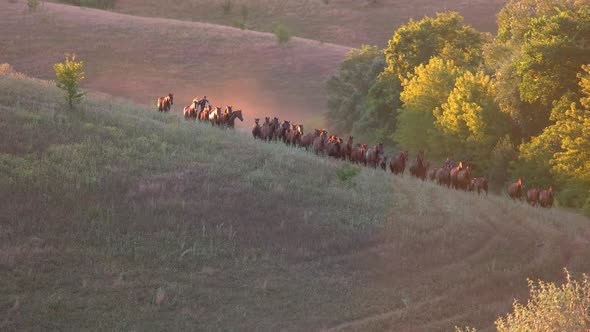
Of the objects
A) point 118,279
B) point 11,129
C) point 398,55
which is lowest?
point 118,279

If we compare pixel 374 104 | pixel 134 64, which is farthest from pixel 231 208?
pixel 134 64

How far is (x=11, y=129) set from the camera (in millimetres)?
24672

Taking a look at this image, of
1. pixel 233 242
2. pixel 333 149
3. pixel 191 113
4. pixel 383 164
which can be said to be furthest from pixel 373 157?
pixel 233 242

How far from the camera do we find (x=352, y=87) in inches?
2517

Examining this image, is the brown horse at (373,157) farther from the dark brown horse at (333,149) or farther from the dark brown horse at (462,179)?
the dark brown horse at (462,179)

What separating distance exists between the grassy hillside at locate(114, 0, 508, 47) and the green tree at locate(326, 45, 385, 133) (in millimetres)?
39301

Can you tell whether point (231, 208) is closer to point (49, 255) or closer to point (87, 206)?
point (87, 206)

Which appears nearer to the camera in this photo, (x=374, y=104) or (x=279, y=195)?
(x=279, y=195)

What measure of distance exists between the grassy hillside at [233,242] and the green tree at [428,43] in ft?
97.9

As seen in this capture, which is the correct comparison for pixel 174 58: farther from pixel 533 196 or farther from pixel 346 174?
pixel 346 174

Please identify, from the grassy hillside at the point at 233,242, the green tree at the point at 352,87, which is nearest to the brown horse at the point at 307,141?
the grassy hillside at the point at 233,242

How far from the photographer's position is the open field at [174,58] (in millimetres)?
66188

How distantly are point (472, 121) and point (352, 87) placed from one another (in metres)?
23.6

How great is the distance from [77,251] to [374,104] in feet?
142
